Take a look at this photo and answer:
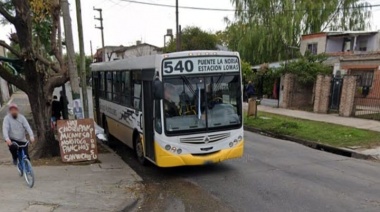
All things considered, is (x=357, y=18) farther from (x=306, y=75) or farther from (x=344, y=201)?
(x=344, y=201)

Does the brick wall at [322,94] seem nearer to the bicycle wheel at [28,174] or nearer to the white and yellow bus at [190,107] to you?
the white and yellow bus at [190,107]

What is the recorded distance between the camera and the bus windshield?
24.3 ft

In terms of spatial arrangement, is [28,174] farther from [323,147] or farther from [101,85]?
[323,147]

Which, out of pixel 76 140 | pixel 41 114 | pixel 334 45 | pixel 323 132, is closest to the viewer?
pixel 76 140

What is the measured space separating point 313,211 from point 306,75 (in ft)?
51.4

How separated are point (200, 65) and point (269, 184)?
2937 mm

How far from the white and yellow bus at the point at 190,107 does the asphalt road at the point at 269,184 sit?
20.8 inches

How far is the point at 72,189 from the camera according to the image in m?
6.59

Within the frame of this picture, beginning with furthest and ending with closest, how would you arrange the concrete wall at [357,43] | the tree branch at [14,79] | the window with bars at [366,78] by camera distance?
the concrete wall at [357,43] < the window with bars at [366,78] < the tree branch at [14,79]

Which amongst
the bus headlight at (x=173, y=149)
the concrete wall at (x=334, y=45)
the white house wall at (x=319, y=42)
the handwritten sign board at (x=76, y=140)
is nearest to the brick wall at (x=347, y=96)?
the bus headlight at (x=173, y=149)

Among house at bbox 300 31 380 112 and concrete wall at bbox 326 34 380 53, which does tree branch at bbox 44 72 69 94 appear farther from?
concrete wall at bbox 326 34 380 53

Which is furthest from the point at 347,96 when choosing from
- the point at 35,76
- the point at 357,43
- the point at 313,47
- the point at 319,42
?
the point at 357,43

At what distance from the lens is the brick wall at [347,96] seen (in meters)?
15.8

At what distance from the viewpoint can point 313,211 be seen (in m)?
5.58
